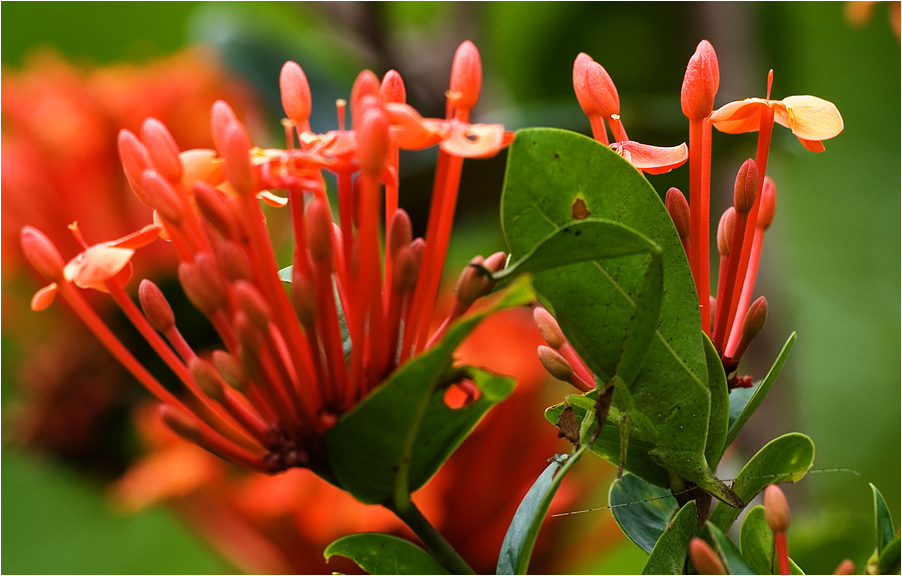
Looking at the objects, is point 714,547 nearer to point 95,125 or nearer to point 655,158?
point 655,158

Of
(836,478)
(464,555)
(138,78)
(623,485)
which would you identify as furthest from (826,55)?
(623,485)

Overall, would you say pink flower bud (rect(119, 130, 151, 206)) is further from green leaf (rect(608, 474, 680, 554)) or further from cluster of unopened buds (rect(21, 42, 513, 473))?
green leaf (rect(608, 474, 680, 554))

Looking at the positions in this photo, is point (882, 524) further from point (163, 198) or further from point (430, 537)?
point (163, 198)

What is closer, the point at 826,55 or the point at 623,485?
the point at 623,485

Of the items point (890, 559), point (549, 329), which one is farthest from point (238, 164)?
point (890, 559)

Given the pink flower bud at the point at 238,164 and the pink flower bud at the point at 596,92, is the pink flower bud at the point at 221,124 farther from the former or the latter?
the pink flower bud at the point at 596,92

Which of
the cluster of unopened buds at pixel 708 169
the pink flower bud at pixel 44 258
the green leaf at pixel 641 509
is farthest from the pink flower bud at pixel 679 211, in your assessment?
the pink flower bud at pixel 44 258

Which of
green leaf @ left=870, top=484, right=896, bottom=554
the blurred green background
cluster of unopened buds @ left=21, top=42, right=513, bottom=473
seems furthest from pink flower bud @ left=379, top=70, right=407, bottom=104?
the blurred green background
